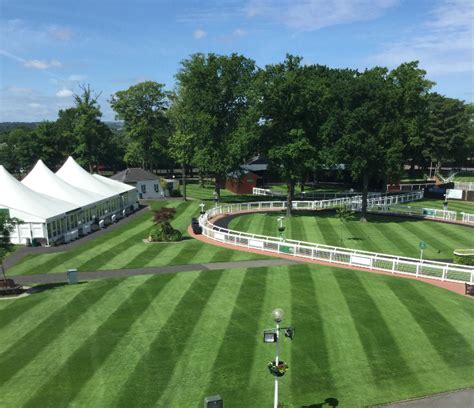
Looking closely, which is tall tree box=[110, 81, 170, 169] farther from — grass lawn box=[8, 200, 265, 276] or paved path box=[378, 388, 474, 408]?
paved path box=[378, 388, 474, 408]

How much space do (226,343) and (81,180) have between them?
4183 cm

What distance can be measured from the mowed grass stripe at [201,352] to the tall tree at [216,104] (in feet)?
122

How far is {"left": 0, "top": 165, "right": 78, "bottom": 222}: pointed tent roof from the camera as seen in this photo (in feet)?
115

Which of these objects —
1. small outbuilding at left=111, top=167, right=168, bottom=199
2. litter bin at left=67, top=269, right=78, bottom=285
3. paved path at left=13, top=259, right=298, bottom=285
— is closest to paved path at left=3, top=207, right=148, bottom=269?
paved path at left=13, top=259, right=298, bottom=285

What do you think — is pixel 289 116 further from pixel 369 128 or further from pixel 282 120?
pixel 369 128

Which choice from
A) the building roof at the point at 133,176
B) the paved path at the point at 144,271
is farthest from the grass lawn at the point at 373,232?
the building roof at the point at 133,176

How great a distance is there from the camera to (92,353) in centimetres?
1644

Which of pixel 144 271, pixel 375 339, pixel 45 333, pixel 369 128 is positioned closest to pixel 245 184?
pixel 369 128

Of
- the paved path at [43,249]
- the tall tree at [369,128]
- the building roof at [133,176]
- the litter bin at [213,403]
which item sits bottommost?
the paved path at [43,249]

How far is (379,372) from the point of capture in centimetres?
1538

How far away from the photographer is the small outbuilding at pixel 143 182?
6638cm

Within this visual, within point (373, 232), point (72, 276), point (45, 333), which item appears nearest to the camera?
point (45, 333)

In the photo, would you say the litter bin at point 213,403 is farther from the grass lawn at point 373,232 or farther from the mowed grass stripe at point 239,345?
the grass lawn at point 373,232

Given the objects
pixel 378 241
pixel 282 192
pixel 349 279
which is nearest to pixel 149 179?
pixel 282 192
